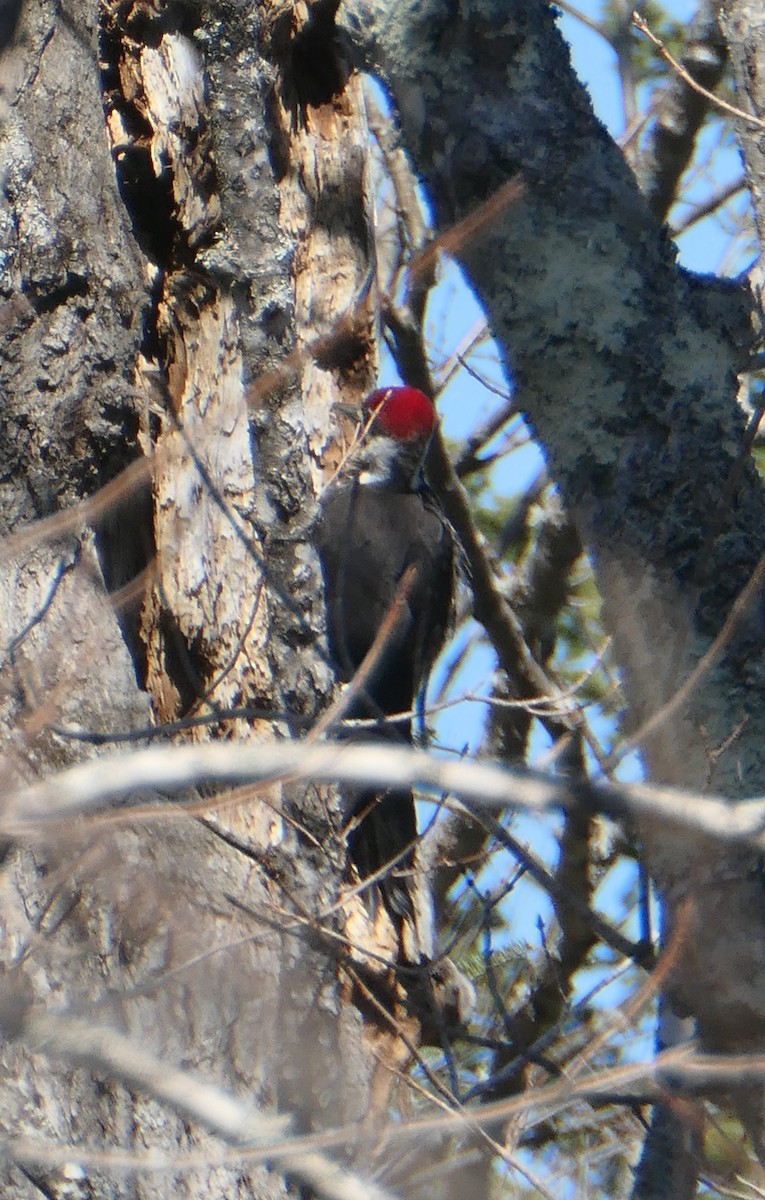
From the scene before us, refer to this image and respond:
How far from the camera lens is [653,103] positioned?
4.73 metres

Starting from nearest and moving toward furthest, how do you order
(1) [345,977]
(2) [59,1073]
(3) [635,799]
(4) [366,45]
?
1. (3) [635,799]
2. (2) [59,1073]
3. (4) [366,45]
4. (1) [345,977]

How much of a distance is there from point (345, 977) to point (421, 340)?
→ 2.16m

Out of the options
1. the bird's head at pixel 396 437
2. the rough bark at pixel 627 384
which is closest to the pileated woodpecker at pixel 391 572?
the bird's head at pixel 396 437

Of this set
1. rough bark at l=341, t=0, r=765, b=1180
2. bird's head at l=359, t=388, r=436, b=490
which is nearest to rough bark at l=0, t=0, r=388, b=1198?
bird's head at l=359, t=388, r=436, b=490

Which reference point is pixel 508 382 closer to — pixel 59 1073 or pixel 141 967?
pixel 141 967

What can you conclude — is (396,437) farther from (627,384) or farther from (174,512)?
(627,384)

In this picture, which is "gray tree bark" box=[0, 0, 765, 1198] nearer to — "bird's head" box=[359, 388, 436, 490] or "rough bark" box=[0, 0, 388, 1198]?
"rough bark" box=[0, 0, 388, 1198]

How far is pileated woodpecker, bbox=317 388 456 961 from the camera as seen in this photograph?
3.59 meters

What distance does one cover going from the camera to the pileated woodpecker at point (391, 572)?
3.59 metres

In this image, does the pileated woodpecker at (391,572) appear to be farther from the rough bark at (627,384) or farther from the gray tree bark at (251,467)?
the rough bark at (627,384)

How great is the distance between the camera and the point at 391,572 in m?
4.12

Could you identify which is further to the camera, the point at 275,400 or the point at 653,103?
the point at 653,103

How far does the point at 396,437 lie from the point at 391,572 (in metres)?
0.40

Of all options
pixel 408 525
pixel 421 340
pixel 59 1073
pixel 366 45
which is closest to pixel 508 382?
pixel 366 45
